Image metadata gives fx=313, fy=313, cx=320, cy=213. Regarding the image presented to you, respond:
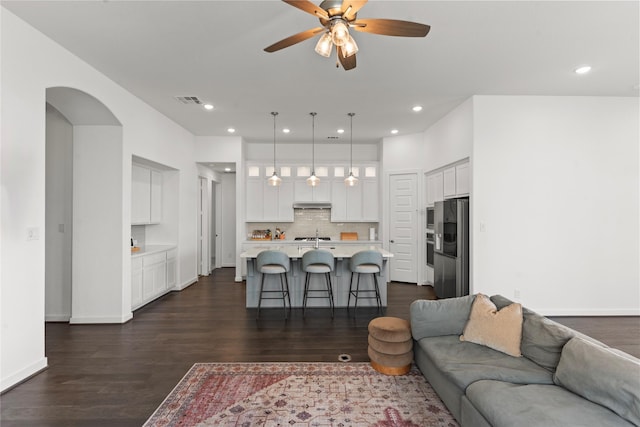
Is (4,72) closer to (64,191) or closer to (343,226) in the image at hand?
(64,191)

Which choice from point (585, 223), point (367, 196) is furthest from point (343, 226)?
point (585, 223)

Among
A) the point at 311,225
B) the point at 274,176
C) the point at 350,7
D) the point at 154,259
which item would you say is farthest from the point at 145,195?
the point at 350,7

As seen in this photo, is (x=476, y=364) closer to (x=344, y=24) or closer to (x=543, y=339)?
(x=543, y=339)

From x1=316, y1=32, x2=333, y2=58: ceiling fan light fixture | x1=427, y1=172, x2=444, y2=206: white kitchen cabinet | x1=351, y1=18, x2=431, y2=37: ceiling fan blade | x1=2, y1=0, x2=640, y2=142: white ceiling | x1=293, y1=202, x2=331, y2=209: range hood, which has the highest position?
x1=2, y1=0, x2=640, y2=142: white ceiling

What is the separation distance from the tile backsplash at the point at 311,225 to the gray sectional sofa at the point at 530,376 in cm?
465

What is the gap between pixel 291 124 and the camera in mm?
5781

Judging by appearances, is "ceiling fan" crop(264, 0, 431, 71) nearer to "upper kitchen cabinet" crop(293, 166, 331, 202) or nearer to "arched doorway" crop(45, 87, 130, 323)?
"arched doorway" crop(45, 87, 130, 323)

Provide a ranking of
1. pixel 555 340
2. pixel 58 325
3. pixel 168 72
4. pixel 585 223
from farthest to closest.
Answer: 1. pixel 585 223
2. pixel 58 325
3. pixel 168 72
4. pixel 555 340

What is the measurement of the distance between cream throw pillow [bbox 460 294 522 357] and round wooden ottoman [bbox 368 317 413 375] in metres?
0.47

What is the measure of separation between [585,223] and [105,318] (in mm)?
6641

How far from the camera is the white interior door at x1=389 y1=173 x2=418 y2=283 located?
21.1ft

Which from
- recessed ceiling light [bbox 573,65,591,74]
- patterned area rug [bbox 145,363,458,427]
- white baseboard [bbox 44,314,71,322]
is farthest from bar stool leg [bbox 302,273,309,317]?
recessed ceiling light [bbox 573,65,591,74]

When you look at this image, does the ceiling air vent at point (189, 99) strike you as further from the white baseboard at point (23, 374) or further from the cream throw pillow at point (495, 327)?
the cream throw pillow at point (495, 327)

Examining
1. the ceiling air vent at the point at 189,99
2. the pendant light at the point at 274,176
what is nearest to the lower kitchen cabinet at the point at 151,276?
the pendant light at the point at 274,176
